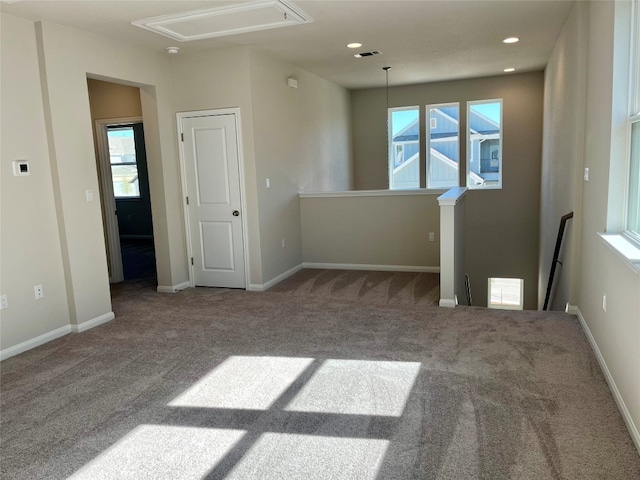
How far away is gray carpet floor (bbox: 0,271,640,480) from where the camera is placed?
2.22 meters

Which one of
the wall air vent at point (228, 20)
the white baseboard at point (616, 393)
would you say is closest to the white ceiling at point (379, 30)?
the wall air vent at point (228, 20)

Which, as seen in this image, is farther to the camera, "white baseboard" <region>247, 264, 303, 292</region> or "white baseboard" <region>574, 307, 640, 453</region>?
"white baseboard" <region>247, 264, 303, 292</region>

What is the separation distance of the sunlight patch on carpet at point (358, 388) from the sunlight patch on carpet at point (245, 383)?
17 cm

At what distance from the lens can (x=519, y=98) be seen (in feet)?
25.7

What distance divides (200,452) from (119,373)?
129 centimetres

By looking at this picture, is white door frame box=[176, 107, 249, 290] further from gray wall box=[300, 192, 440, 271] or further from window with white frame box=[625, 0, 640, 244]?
window with white frame box=[625, 0, 640, 244]

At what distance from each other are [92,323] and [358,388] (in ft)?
9.03

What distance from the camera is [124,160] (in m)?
9.73

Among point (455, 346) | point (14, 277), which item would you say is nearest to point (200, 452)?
point (455, 346)

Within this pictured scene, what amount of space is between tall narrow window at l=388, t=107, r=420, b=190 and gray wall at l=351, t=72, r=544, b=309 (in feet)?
0.54

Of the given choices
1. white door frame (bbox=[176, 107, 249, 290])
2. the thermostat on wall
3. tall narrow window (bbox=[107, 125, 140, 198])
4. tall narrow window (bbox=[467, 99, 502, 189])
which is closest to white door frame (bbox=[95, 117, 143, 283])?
white door frame (bbox=[176, 107, 249, 290])

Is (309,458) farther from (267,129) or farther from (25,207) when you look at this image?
(267,129)

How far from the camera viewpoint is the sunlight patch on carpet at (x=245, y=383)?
2834 millimetres

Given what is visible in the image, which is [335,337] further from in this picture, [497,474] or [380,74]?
[380,74]
